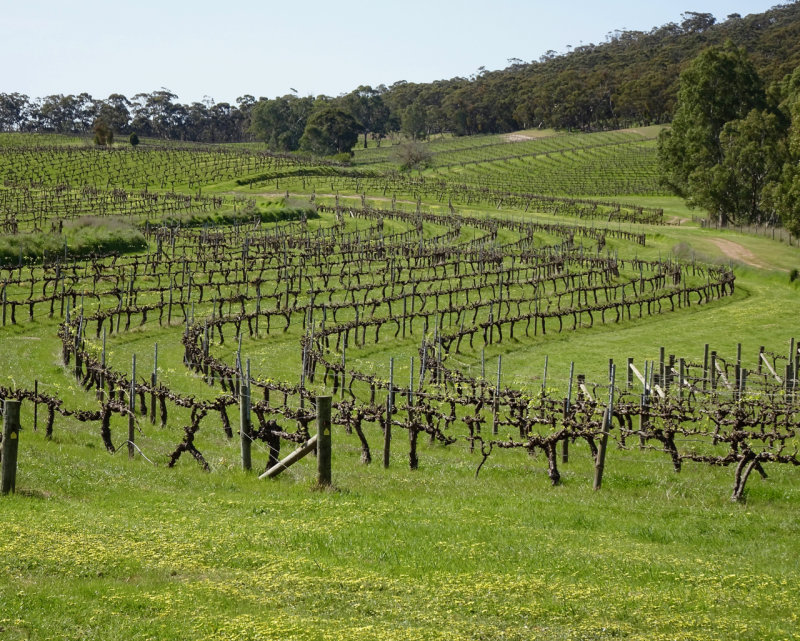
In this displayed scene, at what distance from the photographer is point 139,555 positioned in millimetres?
11180

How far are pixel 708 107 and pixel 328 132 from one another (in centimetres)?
7214

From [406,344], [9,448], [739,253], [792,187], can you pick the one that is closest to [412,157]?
[739,253]

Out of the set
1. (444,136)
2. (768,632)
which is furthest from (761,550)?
(444,136)

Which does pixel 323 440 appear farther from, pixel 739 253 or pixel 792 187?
pixel 739 253

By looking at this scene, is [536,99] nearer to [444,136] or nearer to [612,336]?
[444,136]

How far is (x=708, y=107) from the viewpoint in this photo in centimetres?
7650

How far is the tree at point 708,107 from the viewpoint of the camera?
7475 cm

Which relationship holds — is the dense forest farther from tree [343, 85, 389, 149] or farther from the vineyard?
the vineyard

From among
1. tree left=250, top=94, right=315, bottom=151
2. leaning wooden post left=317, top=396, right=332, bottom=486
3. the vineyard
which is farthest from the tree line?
tree left=250, top=94, right=315, bottom=151

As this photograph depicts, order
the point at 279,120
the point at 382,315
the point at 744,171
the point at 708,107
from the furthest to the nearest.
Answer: the point at 279,120 → the point at 708,107 → the point at 744,171 → the point at 382,315

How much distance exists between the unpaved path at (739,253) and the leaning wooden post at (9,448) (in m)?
51.8

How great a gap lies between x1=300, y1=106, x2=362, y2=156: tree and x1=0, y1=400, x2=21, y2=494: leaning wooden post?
126712 mm

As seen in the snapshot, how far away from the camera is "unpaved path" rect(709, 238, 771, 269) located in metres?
58.1

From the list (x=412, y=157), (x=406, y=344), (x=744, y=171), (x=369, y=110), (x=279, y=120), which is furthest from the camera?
(x=369, y=110)
